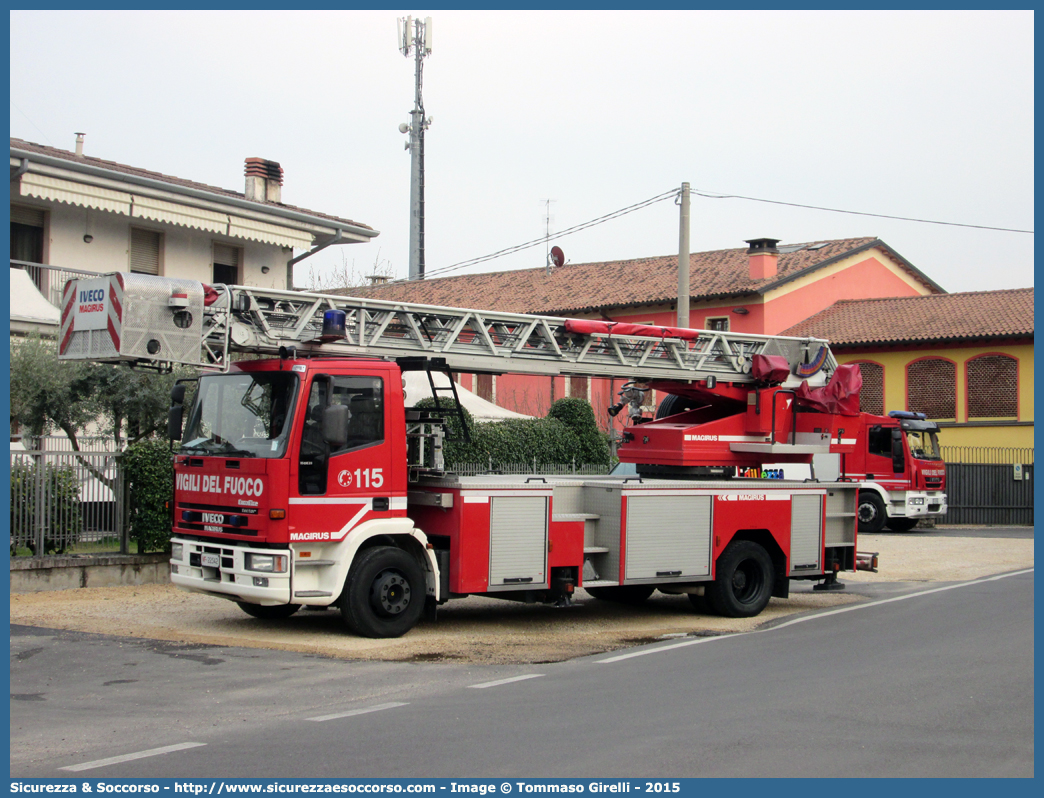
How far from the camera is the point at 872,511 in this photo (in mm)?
28641

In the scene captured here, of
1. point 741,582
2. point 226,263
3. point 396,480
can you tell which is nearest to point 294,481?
point 396,480

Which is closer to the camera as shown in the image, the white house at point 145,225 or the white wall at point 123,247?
the white house at point 145,225

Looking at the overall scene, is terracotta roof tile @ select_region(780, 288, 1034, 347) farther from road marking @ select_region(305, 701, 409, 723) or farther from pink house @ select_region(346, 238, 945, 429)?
road marking @ select_region(305, 701, 409, 723)

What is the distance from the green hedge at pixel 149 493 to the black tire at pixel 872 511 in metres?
18.8

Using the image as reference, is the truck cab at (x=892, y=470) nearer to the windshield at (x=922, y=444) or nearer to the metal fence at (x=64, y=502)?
the windshield at (x=922, y=444)

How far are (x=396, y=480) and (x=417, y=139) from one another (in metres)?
41.2

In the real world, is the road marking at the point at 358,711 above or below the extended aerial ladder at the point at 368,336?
below

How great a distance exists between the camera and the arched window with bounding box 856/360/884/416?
125 feet

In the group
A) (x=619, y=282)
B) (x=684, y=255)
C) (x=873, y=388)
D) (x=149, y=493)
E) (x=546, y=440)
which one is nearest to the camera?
(x=149, y=493)

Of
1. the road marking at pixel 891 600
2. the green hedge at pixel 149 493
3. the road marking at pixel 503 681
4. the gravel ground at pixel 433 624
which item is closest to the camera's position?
the road marking at pixel 503 681

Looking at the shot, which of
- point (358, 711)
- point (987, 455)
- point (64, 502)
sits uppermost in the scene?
point (987, 455)

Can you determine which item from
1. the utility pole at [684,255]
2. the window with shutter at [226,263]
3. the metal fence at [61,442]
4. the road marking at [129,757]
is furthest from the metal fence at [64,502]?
the utility pole at [684,255]

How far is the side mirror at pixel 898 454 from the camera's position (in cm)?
2841

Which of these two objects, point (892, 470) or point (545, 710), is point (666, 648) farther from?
point (892, 470)
